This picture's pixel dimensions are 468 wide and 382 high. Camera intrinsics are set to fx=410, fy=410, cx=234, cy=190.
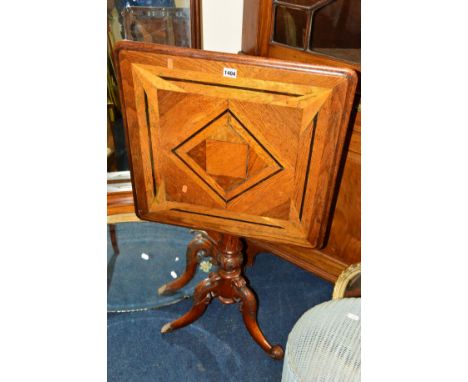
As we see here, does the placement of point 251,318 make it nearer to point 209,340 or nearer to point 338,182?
point 209,340

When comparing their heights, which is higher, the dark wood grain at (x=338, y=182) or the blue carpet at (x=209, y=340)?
the dark wood grain at (x=338, y=182)

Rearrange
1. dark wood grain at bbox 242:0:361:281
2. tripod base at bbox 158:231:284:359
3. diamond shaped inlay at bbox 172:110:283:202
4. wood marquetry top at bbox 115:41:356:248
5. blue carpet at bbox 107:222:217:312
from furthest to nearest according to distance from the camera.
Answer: blue carpet at bbox 107:222:217:312 → tripod base at bbox 158:231:284:359 → dark wood grain at bbox 242:0:361:281 → diamond shaped inlay at bbox 172:110:283:202 → wood marquetry top at bbox 115:41:356:248

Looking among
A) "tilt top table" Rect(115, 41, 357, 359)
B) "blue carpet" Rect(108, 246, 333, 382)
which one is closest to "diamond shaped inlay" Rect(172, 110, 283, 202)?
"tilt top table" Rect(115, 41, 357, 359)

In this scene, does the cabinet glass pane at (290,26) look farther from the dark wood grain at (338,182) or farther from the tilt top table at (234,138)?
the tilt top table at (234,138)

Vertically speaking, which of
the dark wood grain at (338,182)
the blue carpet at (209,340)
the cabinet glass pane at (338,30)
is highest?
the cabinet glass pane at (338,30)

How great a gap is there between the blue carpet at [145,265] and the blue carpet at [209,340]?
64 millimetres

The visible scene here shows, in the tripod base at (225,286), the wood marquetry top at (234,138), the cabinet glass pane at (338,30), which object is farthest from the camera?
the tripod base at (225,286)

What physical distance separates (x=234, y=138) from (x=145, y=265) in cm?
A: 113

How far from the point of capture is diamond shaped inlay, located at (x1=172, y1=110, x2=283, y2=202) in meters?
1.12

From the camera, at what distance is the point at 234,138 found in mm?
1135

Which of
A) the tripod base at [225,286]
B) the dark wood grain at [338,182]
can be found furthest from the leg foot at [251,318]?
the dark wood grain at [338,182]

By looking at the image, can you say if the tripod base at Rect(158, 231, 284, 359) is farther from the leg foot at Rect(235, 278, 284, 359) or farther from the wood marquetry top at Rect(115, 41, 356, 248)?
the wood marquetry top at Rect(115, 41, 356, 248)

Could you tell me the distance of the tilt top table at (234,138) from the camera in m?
1.02
